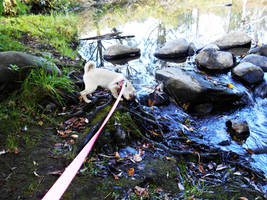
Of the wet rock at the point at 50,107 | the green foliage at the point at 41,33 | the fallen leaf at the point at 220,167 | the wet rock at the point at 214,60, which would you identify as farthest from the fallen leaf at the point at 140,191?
the wet rock at the point at 214,60

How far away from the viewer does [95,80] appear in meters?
3.00

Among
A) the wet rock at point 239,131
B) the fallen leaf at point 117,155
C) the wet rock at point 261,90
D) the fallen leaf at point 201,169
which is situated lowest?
the wet rock at point 239,131

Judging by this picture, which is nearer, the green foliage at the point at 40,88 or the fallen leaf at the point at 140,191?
the fallen leaf at the point at 140,191

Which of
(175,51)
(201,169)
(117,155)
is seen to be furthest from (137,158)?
(175,51)

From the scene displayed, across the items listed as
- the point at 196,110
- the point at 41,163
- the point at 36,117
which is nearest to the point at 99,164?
the point at 41,163

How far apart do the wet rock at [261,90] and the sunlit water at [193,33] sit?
0.24 m

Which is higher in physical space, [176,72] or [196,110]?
[176,72]

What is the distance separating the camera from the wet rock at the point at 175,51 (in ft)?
23.7

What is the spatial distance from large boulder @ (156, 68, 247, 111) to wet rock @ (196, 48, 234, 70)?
65.8 inches

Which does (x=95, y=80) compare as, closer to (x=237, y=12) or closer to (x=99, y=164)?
(x=99, y=164)

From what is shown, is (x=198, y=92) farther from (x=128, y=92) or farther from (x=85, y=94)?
(x=85, y=94)

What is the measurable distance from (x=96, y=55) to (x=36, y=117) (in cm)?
498

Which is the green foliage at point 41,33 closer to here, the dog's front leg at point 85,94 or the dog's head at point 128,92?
the dog's front leg at point 85,94

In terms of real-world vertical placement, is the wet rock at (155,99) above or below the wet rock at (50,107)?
below
